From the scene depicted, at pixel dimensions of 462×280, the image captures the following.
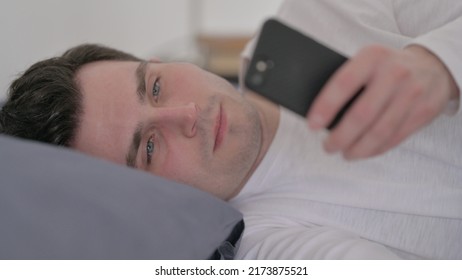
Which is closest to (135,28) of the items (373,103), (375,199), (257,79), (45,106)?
(45,106)

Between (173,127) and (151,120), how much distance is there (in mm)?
43

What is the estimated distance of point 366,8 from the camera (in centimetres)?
95

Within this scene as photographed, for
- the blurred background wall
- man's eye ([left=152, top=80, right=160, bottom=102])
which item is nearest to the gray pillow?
man's eye ([left=152, top=80, right=160, bottom=102])

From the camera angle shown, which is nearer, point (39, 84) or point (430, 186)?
point (430, 186)

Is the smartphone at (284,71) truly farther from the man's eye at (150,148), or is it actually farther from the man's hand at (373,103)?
the man's eye at (150,148)

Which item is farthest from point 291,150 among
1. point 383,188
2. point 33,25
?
point 33,25

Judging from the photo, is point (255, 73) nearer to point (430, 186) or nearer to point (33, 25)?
point (430, 186)

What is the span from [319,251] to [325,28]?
0.51m

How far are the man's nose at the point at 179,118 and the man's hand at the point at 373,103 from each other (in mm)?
398

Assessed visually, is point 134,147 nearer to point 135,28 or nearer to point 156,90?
point 156,90

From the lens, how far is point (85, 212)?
54 cm

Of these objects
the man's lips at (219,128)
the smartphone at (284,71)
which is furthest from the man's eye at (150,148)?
the smartphone at (284,71)

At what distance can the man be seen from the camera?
80cm

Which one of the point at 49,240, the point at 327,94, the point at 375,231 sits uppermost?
the point at 327,94
